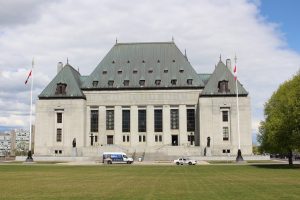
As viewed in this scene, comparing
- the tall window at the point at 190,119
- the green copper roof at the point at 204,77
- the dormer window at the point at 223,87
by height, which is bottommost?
the tall window at the point at 190,119

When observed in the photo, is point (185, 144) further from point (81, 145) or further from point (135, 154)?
point (81, 145)

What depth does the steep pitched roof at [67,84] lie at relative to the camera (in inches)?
3974

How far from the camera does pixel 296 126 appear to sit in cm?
5531

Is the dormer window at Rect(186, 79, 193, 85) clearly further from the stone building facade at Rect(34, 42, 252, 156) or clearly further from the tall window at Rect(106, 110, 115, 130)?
the tall window at Rect(106, 110, 115, 130)

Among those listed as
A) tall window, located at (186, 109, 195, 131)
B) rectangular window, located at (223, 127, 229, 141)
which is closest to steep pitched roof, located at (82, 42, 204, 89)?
tall window, located at (186, 109, 195, 131)

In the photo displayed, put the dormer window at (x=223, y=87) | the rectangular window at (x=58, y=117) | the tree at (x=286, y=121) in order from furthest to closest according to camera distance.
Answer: the rectangular window at (x=58, y=117), the dormer window at (x=223, y=87), the tree at (x=286, y=121)

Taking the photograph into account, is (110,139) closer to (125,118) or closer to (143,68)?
(125,118)

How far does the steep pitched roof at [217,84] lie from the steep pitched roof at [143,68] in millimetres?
2324

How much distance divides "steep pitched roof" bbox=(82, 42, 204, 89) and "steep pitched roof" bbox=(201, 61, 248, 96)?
7.63ft

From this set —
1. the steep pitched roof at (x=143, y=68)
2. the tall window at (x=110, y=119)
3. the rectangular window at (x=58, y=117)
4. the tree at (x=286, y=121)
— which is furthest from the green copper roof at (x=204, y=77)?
the tree at (x=286, y=121)

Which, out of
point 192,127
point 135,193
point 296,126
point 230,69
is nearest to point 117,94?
point 192,127

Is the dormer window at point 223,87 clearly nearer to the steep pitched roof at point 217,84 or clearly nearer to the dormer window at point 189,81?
the steep pitched roof at point 217,84

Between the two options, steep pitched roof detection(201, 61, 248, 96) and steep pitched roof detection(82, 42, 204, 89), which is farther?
steep pitched roof detection(82, 42, 204, 89)

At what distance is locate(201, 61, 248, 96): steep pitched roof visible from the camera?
98.1m
